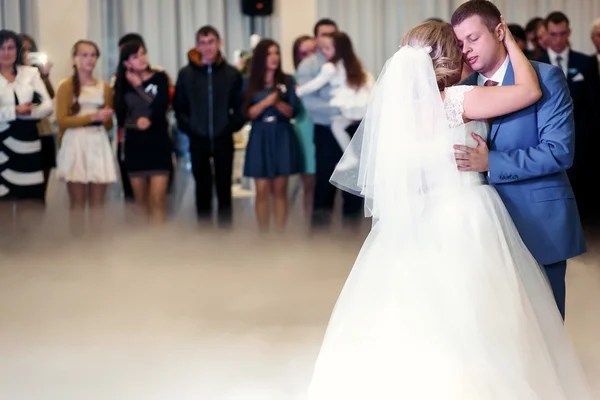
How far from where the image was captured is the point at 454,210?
7.66 feet

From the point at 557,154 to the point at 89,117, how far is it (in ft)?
14.0

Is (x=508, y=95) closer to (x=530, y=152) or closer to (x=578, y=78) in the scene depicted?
(x=530, y=152)

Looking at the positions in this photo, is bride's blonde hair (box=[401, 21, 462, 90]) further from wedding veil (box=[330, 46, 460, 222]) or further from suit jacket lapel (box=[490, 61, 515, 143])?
suit jacket lapel (box=[490, 61, 515, 143])

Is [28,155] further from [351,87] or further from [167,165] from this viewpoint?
[351,87]

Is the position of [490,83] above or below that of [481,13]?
below

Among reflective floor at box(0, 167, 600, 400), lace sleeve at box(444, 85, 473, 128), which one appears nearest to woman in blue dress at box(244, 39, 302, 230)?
reflective floor at box(0, 167, 600, 400)

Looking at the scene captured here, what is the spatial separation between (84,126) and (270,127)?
126 cm

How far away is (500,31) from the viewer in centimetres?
A: 235

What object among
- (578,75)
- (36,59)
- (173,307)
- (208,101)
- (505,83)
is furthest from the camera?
(36,59)

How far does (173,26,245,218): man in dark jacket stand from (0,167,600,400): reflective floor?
2.00 feet

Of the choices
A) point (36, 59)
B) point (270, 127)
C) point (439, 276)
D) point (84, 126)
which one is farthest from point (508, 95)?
point (36, 59)

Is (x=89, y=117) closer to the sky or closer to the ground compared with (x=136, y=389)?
closer to the sky

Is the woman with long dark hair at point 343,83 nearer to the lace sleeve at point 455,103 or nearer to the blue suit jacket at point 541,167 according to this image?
the blue suit jacket at point 541,167

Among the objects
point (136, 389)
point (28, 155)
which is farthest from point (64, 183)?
point (136, 389)
